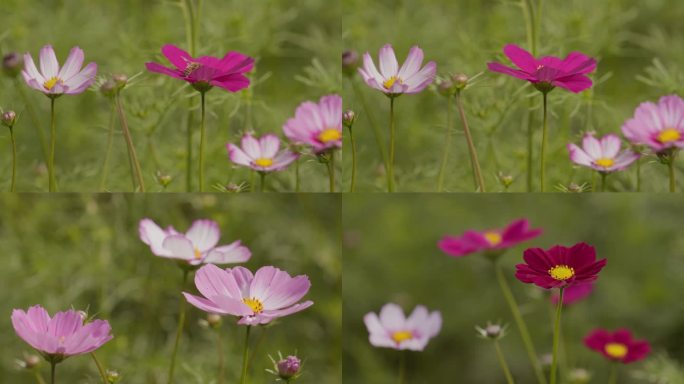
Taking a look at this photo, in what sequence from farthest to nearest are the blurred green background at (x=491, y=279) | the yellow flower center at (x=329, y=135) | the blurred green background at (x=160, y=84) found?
the blurred green background at (x=491, y=279)
the blurred green background at (x=160, y=84)
the yellow flower center at (x=329, y=135)

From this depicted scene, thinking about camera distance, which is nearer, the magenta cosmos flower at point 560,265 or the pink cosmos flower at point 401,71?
the magenta cosmos flower at point 560,265

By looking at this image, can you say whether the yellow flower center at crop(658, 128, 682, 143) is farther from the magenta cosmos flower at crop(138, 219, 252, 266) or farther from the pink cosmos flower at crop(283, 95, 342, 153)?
the magenta cosmos flower at crop(138, 219, 252, 266)

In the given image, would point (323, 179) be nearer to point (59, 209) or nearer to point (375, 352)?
point (375, 352)

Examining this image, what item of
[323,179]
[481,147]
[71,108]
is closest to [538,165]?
[481,147]

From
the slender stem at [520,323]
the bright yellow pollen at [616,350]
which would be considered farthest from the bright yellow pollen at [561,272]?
the bright yellow pollen at [616,350]

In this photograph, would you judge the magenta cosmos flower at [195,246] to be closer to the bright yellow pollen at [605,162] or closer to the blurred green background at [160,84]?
the blurred green background at [160,84]

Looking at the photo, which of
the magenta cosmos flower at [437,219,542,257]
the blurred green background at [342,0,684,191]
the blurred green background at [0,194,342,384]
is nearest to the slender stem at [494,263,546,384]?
the magenta cosmos flower at [437,219,542,257]

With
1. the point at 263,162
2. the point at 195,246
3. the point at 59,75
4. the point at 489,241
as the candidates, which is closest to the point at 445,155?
the point at 489,241
